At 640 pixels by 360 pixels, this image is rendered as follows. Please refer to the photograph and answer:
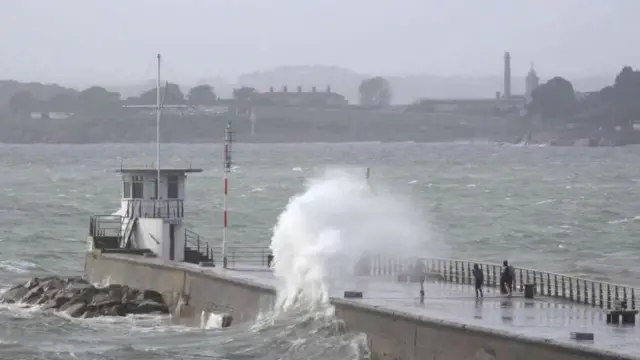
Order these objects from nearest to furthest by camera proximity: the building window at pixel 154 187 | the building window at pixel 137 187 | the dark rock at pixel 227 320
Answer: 1. the dark rock at pixel 227 320
2. the building window at pixel 154 187
3. the building window at pixel 137 187

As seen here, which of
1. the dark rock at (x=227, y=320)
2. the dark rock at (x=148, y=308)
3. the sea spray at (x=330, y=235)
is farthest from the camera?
the dark rock at (x=148, y=308)

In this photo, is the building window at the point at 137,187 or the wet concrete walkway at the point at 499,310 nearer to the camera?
the wet concrete walkway at the point at 499,310

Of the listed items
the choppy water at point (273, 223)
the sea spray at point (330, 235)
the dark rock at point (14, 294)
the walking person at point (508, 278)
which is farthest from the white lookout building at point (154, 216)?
the walking person at point (508, 278)

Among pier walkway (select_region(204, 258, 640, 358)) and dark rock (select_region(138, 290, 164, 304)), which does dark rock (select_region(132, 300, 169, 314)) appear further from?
pier walkway (select_region(204, 258, 640, 358))

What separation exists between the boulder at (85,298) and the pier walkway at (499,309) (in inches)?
103

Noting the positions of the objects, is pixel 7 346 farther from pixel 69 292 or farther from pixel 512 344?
pixel 512 344

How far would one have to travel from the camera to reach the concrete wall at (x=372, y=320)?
2478cm

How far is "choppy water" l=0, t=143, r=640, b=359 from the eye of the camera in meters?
32.8

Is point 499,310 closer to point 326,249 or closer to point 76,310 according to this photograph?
point 326,249

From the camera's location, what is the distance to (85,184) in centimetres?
12862

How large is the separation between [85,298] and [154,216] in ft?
16.4

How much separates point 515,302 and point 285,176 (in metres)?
113

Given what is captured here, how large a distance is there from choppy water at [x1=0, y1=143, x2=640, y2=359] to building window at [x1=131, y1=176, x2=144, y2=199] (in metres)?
5.81

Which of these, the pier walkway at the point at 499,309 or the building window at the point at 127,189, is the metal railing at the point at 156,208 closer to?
the building window at the point at 127,189
